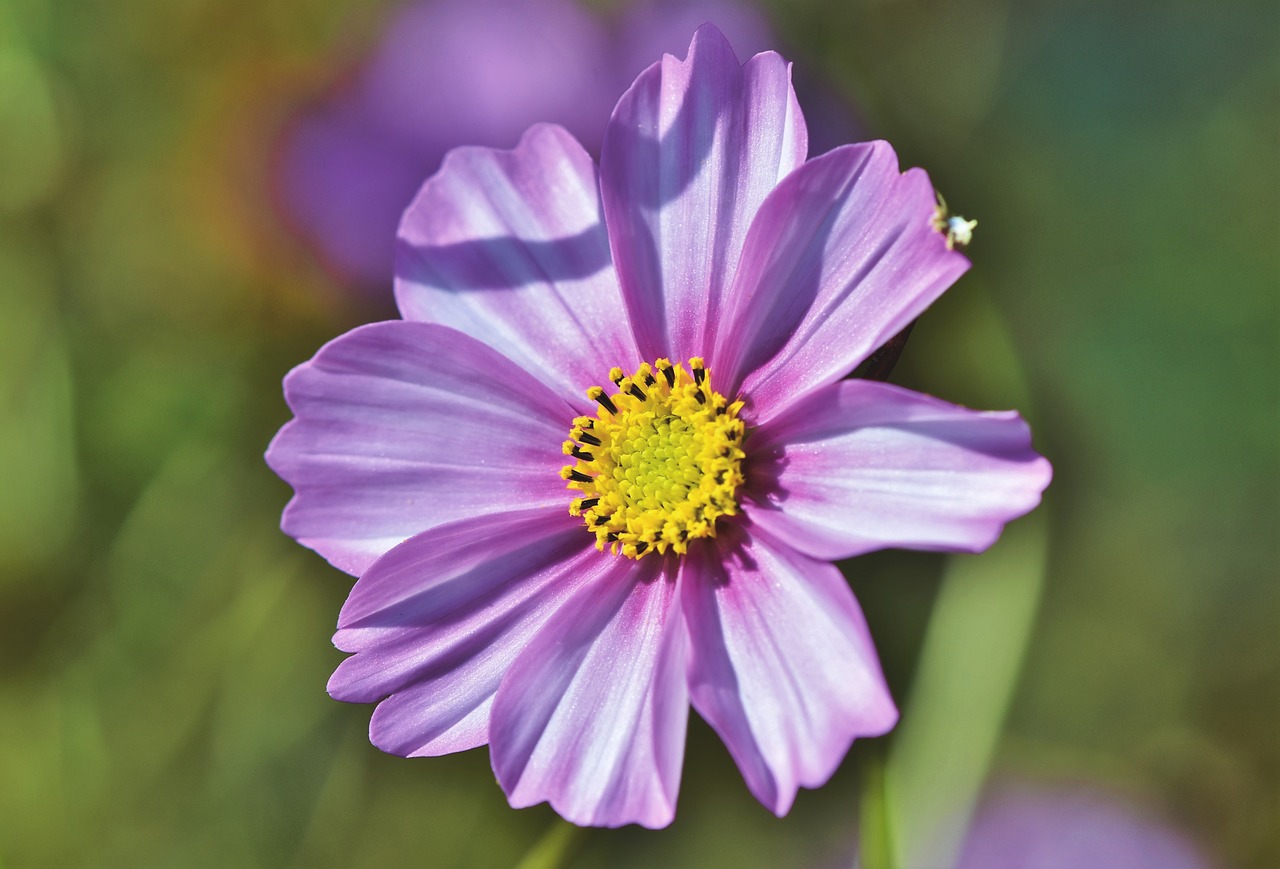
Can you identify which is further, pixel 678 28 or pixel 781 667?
pixel 678 28

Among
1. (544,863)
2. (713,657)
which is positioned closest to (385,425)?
(713,657)

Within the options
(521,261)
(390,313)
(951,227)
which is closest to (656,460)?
(521,261)

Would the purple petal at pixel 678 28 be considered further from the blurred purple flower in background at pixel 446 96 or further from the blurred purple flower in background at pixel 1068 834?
the blurred purple flower in background at pixel 1068 834

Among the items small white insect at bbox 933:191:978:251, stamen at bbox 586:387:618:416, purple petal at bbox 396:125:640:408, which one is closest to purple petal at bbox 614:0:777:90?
purple petal at bbox 396:125:640:408

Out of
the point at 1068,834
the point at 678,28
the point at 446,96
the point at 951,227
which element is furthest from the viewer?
the point at 446,96

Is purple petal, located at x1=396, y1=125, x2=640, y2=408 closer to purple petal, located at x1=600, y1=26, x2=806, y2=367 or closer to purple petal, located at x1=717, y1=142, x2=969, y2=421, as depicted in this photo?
purple petal, located at x1=600, y1=26, x2=806, y2=367

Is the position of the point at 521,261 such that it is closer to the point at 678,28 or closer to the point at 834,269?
the point at 834,269

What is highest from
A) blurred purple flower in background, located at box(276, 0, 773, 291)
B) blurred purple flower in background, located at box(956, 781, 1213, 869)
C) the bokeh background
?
blurred purple flower in background, located at box(276, 0, 773, 291)

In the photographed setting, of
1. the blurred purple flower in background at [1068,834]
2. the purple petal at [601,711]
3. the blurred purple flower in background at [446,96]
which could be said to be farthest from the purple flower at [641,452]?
the blurred purple flower in background at [1068,834]
